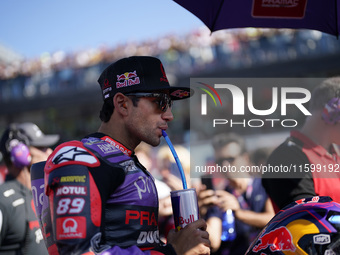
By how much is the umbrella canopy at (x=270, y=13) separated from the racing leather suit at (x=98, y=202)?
58.5 inches

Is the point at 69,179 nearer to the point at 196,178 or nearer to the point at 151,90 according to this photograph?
the point at 151,90

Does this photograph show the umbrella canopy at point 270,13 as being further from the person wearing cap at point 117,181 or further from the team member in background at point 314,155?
the person wearing cap at point 117,181

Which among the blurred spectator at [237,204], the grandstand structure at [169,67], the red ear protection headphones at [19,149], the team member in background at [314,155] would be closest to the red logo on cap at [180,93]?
the team member in background at [314,155]

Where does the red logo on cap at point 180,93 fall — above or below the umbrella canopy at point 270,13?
below

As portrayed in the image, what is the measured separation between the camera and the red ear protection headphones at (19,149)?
3.66m

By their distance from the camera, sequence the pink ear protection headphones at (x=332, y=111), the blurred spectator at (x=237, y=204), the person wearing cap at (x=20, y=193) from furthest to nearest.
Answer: the blurred spectator at (x=237, y=204) → the person wearing cap at (x=20, y=193) → the pink ear protection headphones at (x=332, y=111)

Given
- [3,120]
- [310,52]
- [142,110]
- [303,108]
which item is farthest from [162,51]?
[142,110]

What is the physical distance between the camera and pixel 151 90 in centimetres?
197

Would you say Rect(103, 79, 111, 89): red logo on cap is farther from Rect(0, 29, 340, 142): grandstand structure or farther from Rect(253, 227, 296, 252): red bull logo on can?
Rect(0, 29, 340, 142): grandstand structure

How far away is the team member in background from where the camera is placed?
2.63m

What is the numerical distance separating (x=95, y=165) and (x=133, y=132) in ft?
1.20

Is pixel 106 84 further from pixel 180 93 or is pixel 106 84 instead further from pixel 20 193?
pixel 20 193

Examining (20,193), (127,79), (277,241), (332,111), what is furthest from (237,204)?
(127,79)

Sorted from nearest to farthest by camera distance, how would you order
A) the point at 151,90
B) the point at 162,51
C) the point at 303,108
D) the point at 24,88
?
1. the point at 151,90
2. the point at 303,108
3. the point at 162,51
4. the point at 24,88
